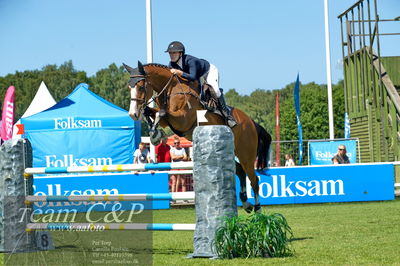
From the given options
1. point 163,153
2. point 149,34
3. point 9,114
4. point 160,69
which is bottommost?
point 163,153

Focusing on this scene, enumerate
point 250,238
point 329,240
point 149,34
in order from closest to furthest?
1. point 250,238
2. point 329,240
3. point 149,34

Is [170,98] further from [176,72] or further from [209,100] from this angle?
[209,100]

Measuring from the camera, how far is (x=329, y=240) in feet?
25.2

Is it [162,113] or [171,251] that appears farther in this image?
[162,113]

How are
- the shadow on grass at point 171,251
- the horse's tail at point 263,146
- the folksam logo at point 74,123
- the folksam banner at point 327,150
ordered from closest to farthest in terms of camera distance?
the shadow on grass at point 171,251 < the horse's tail at point 263,146 < the folksam logo at point 74,123 < the folksam banner at point 327,150

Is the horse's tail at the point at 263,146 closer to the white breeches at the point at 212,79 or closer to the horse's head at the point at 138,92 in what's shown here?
the white breeches at the point at 212,79

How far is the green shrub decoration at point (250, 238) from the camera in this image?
6.09 m

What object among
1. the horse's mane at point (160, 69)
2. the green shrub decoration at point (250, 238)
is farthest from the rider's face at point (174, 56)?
the green shrub decoration at point (250, 238)

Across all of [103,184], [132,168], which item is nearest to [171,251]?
[132,168]

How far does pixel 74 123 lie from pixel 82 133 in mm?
367

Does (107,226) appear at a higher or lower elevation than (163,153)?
lower

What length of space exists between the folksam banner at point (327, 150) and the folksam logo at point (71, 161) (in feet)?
20.9

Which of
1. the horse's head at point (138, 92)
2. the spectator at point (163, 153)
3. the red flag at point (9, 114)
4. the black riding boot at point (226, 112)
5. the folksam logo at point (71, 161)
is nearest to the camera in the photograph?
the horse's head at point (138, 92)

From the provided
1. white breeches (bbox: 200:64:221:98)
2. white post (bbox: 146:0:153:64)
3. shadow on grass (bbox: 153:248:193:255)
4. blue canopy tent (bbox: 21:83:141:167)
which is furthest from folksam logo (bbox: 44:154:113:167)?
shadow on grass (bbox: 153:248:193:255)
